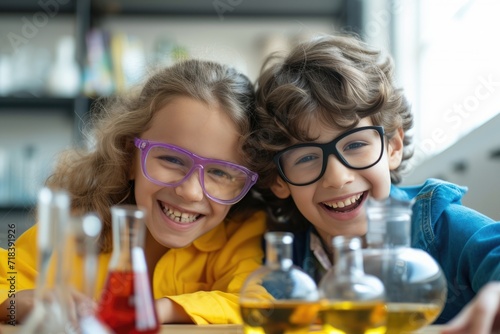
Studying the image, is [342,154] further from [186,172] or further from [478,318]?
[478,318]

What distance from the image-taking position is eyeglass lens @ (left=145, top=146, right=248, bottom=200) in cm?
141

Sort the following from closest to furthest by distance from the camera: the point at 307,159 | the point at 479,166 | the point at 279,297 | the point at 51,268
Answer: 1. the point at 51,268
2. the point at 279,297
3. the point at 307,159
4. the point at 479,166

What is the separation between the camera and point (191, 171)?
1391 mm

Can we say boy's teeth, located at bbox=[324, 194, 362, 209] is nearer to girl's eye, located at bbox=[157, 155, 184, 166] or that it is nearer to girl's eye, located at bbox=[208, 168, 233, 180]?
girl's eye, located at bbox=[208, 168, 233, 180]

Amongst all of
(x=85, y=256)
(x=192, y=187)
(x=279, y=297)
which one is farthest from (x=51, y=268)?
(x=192, y=187)

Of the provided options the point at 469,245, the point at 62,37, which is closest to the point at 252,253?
the point at 469,245

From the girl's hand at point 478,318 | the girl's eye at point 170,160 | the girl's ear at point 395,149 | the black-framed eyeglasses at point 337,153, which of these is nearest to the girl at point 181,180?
the girl's eye at point 170,160

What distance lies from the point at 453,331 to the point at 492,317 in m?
0.07

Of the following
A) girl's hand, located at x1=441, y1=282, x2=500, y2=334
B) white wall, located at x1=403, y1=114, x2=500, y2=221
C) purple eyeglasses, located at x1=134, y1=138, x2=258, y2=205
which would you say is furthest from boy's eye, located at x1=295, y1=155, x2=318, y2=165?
girl's hand, located at x1=441, y1=282, x2=500, y2=334

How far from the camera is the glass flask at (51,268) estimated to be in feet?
2.22

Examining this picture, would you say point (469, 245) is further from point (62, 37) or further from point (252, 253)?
point (62, 37)

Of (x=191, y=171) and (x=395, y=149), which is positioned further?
(x=395, y=149)

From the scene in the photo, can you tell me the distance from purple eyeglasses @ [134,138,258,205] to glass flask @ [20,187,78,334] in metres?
0.71

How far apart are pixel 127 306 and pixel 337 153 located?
2.37 feet
